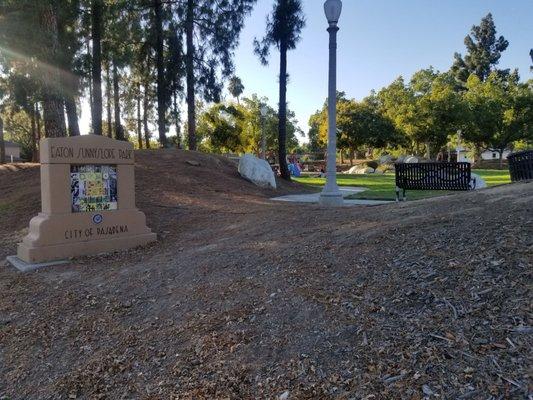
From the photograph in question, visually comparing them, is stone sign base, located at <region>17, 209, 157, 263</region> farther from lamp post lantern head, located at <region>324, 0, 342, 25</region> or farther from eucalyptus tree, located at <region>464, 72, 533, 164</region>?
eucalyptus tree, located at <region>464, 72, 533, 164</region>

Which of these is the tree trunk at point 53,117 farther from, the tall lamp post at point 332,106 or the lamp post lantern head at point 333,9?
the lamp post lantern head at point 333,9

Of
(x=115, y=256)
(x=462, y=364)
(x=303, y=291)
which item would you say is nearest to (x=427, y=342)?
(x=462, y=364)

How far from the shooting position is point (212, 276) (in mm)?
4566

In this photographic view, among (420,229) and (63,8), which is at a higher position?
(63,8)

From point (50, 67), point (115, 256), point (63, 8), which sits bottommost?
point (115, 256)

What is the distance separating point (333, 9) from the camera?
951 centimetres

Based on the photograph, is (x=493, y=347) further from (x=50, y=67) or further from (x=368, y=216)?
(x=50, y=67)

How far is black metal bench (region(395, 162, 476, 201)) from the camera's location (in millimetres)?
9523

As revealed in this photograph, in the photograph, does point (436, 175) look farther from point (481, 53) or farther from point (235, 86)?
point (481, 53)

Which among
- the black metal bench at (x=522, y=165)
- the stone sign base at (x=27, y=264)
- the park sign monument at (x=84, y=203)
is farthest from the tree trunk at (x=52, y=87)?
→ the black metal bench at (x=522, y=165)

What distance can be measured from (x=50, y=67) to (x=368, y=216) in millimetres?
10397

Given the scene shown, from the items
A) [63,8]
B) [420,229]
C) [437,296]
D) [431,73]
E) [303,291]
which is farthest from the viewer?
[431,73]

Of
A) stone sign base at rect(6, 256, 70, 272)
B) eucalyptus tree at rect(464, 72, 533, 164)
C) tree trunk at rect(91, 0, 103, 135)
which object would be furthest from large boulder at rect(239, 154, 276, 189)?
eucalyptus tree at rect(464, 72, 533, 164)

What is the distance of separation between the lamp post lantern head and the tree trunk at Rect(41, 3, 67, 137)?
24.2ft
